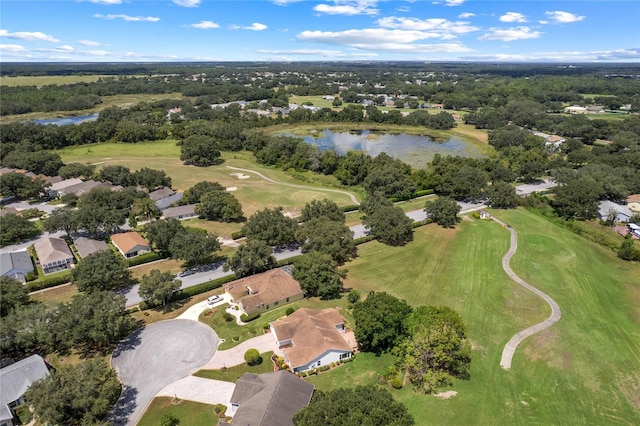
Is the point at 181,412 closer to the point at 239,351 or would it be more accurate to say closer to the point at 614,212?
the point at 239,351

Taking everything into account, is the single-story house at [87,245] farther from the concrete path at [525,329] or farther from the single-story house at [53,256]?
the concrete path at [525,329]

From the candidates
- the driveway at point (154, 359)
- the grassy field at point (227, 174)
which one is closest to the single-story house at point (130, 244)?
the grassy field at point (227, 174)

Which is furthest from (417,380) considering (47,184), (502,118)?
(502,118)

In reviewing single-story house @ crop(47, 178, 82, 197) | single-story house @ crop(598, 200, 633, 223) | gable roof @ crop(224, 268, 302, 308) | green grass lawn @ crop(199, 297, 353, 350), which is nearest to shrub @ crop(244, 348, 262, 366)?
green grass lawn @ crop(199, 297, 353, 350)

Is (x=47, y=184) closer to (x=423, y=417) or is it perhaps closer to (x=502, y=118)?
(x=423, y=417)

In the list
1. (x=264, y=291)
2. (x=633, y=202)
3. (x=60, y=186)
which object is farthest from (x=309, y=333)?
(x=633, y=202)
